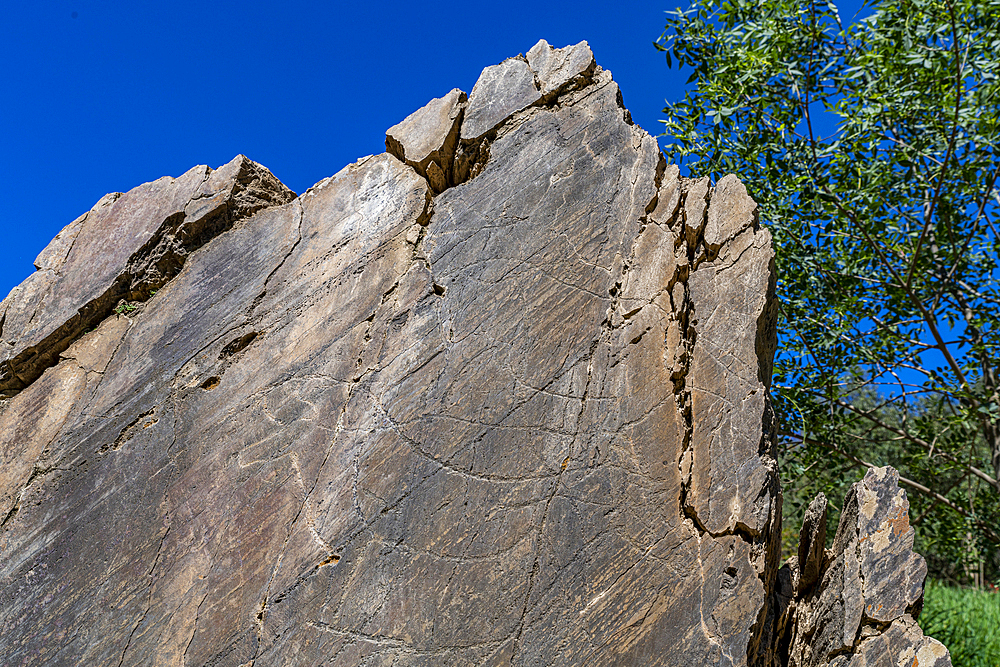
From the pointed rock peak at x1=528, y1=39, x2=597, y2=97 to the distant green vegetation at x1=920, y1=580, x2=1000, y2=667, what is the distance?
601 centimetres

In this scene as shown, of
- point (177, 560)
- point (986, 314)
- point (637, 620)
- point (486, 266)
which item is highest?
point (986, 314)

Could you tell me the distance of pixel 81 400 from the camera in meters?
5.07

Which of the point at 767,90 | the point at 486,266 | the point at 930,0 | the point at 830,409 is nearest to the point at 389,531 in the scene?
the point at 486,266

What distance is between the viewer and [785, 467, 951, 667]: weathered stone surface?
3.92 metres

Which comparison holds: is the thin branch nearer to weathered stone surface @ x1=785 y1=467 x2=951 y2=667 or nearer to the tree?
the tree

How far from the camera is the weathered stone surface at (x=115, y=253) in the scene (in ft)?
17.6

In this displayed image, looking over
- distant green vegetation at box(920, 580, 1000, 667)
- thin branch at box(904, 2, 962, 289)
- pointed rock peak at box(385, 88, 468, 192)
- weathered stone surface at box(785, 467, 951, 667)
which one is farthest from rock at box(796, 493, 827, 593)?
thin branch at box(904, 2, 962, 289)

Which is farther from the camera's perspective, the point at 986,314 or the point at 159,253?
the point at 986,314

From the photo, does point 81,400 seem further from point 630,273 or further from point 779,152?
point 779,152

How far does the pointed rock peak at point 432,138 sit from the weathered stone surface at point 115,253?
111 cm

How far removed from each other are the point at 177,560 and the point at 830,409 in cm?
678

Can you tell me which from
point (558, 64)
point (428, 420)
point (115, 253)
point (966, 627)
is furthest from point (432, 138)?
point (966, 627)

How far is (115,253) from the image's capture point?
5625 mm

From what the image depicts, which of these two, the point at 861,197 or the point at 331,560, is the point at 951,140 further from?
the point at 331,560
